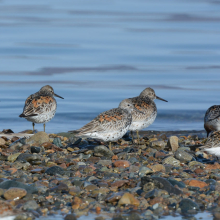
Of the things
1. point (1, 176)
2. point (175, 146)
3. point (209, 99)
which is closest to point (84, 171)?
point (1, 176)

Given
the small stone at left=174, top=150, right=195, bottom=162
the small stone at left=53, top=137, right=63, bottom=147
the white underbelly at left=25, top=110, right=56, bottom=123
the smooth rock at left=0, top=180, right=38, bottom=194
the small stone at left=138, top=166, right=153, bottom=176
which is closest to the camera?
the smooth rock at left=0, top=180, right=38, bottom=194

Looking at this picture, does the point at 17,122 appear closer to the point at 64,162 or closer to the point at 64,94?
the point at 64,94

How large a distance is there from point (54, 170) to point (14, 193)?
138cm

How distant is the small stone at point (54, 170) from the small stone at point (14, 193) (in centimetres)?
127

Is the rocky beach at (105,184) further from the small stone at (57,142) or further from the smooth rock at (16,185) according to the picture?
the small stone at (57,142)

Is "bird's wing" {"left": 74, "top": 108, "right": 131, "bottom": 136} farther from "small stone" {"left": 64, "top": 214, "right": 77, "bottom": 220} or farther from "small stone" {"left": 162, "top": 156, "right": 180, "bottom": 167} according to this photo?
"small stone" {"left": 64, "top": 214, "right": 77, "bottom": 220}

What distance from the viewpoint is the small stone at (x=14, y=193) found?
6305 mm

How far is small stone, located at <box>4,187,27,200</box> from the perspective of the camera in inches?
248

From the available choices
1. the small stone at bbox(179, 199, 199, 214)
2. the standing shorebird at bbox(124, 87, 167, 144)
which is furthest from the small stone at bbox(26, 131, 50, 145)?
the small stone at bbox(179, 199, 199, 214)

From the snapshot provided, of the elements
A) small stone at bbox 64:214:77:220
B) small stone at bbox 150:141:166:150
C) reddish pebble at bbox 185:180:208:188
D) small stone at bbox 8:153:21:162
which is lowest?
small stone at bbox 150:141:166:150

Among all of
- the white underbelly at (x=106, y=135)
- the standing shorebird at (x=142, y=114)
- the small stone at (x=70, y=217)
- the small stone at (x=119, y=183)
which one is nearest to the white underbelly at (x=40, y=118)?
the standing shorebird at (x=142, y=114)

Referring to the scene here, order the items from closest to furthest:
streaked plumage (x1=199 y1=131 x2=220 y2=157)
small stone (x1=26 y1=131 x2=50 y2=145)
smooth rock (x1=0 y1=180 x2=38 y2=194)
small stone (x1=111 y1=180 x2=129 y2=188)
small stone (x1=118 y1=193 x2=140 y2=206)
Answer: small stone (x1=118 y1=193 x2=140 y2=206)
smooth rock (x1=0 y1=180 x2=38 y2=194)
small stone (x1=111 y1=180 x2=129 y2=188)
streaked plumage (x1=199 y1=131 x2=220 y2=157)
small stone (x1=26 y1=131 x2=50 y2=145)

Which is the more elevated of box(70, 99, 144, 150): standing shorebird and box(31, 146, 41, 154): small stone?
box(70, 99, 144, 150): standing shorebird

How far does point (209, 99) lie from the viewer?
68.3ft
